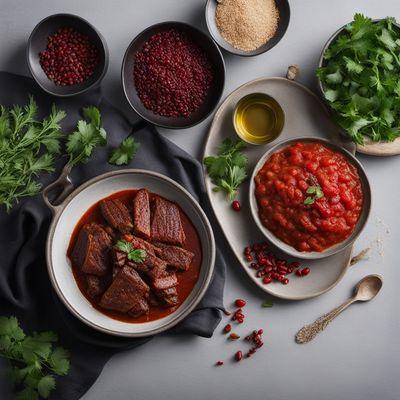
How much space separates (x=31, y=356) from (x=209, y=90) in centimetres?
226

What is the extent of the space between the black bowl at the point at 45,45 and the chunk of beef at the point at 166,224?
3.19ft

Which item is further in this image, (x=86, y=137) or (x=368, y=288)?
(x=368, y=288)

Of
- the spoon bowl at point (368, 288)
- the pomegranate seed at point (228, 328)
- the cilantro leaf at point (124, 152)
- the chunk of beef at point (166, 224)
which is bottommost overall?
the pomegranate seed at point (228, 328)

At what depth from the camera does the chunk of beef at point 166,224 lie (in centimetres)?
396

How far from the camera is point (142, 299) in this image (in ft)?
12.8

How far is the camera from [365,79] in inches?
158

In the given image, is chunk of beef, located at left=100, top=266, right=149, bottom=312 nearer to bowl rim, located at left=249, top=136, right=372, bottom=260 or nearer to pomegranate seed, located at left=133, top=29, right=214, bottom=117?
bowl rim, located at left=249, top=136, right=372, bottom=260

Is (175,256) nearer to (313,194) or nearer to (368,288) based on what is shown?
(313,194)

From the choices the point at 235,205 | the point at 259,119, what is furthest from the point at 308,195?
the point at 259,119

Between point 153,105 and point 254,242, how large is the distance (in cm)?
126

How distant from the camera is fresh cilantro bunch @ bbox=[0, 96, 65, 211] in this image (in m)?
3.78

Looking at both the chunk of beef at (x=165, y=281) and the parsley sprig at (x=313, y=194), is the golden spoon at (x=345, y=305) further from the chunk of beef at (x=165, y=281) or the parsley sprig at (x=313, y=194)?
the chunk of beef at (x=165, y=281)

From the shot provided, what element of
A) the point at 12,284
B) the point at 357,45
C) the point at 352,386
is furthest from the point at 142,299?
the point at 357,45

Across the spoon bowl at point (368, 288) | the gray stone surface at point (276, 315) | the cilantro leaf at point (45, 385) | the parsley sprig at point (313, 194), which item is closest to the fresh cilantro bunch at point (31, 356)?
the cilantro leaf at point (45, 385)
